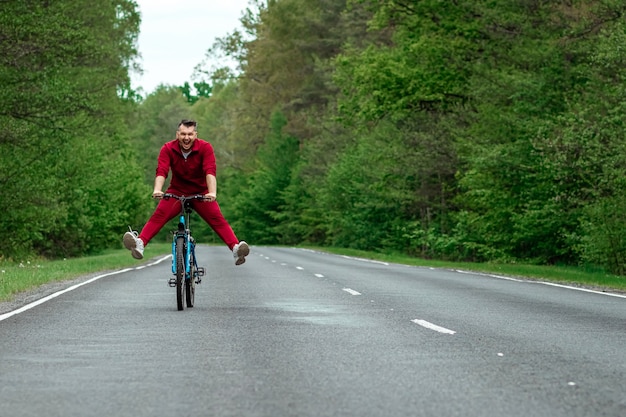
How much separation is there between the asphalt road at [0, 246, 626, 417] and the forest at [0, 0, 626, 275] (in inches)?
482

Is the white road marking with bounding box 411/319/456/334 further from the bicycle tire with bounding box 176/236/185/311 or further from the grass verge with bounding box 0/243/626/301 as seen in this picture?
the grass verge with bounding box 0/243/626/301

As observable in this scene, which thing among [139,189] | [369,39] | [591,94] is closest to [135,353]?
[591,94]

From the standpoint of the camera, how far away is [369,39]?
224 feet

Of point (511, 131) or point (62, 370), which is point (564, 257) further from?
point (62, 370)

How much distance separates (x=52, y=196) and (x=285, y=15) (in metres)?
49.9

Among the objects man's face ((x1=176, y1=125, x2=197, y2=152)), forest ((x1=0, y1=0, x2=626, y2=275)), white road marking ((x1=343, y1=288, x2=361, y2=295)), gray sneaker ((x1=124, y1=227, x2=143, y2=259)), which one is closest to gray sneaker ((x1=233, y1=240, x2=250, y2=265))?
gray sneaker ((x1=124, y1=227, x2=143, y2=259))

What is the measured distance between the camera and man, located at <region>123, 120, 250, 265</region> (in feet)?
45.3

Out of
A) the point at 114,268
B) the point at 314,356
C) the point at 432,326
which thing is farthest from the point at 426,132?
the point at 314,356

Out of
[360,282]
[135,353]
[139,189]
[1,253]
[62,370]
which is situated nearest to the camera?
[62,370]

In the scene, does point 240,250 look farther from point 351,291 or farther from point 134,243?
point 351,291

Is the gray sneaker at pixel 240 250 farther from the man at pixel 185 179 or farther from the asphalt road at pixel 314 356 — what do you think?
the asphalt road at pixel 314 356

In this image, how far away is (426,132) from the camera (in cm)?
4612

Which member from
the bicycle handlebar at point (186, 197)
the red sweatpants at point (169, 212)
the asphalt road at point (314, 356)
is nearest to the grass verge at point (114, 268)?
the asphalt road at point (314, 356)

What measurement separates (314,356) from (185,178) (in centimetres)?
502
